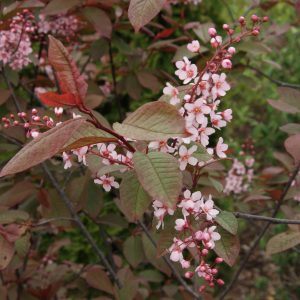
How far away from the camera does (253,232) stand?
5.99 m

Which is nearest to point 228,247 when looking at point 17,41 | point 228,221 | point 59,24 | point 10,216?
point 228,221

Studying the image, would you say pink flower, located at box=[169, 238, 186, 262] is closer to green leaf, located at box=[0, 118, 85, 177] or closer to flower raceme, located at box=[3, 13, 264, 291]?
flower raceme, located at box=[3, 13, 264, 291]

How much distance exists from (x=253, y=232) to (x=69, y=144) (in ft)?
17.0

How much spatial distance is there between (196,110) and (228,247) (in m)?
0.41

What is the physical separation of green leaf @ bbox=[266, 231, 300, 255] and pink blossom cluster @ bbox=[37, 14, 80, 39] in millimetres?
1426

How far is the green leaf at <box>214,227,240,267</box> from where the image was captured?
53.4 inches

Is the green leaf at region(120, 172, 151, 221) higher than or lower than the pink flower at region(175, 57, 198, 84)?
lower

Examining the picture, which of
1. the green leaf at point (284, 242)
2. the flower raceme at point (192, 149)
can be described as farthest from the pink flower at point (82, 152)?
the green leaf at point (284, 242)

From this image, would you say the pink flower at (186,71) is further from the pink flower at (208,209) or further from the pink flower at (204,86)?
the pink flower at (208,209)

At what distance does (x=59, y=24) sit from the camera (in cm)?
252

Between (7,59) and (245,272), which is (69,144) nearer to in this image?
(7,59)

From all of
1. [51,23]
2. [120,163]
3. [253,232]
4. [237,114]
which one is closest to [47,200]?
[51,23]

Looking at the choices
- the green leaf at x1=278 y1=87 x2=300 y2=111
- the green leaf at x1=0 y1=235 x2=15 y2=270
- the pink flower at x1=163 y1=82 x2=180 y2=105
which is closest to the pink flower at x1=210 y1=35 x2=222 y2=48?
the pink flower at x1=163 y1=82 x2=180 y2=105

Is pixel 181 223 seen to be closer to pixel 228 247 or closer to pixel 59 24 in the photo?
pixel 228 247
